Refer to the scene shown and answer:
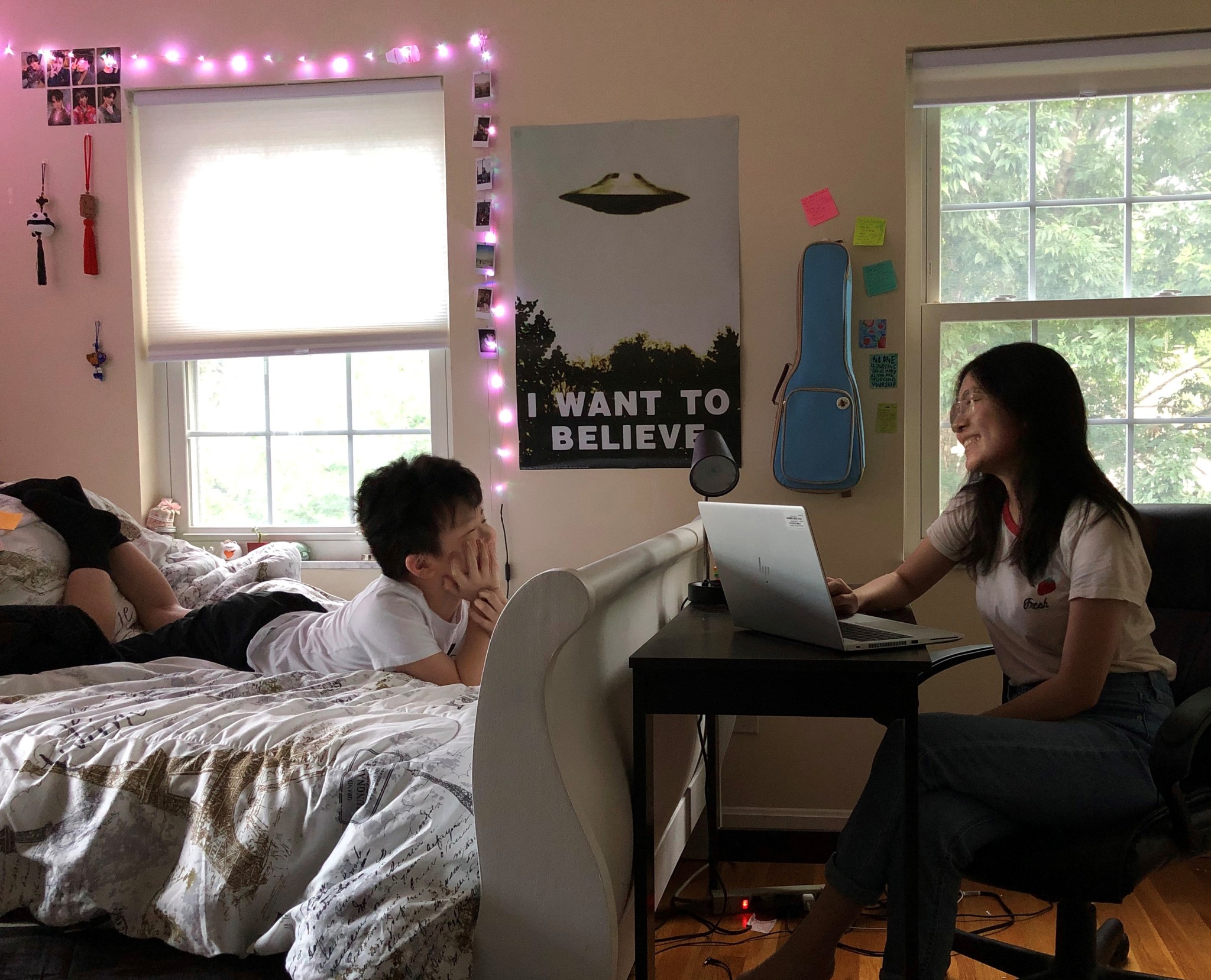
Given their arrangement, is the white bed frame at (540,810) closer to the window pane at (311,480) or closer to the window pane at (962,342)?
the window pane at (962,342)

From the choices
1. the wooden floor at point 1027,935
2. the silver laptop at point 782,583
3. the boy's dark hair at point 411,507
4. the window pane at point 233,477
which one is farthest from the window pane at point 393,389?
the silver laptop at point 782,583

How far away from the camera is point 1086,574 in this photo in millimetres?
1561

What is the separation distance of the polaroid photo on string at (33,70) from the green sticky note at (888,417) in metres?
2.67

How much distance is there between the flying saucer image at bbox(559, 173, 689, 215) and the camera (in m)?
2.72

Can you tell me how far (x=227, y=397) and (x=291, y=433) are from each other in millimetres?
238

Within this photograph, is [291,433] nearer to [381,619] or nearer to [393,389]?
[393,389]

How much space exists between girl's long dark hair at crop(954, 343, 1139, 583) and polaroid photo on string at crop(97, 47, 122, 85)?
2645 mm

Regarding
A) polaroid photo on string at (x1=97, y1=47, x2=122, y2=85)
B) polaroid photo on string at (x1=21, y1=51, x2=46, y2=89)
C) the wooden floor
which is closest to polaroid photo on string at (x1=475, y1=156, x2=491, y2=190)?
Answer: polaroid photo on string at (x1=97, y1=47, x2=122, y2=85)

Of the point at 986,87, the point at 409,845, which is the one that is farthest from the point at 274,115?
the point at 409,845

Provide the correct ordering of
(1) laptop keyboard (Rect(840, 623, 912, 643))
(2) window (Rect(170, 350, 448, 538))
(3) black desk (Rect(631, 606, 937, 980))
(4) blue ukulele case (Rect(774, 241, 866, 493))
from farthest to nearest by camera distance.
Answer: (2) window (Rect(170, 350, 448, 538)), (4) blue ukulele case (Rect(774, 241, 866, 493)), (1) laptop keyboard (Rect(840, 623, 912, 643)), (3) black desk (Rect(631, 606, 937, 980))

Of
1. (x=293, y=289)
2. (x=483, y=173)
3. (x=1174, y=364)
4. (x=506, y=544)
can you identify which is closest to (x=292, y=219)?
(x=293, y=289)

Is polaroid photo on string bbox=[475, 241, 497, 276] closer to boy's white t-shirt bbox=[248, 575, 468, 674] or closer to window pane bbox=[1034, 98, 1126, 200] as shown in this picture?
boy's white t-shirt bbox=[248, 575, 468, 674]

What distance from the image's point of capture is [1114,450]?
2732 millimetres

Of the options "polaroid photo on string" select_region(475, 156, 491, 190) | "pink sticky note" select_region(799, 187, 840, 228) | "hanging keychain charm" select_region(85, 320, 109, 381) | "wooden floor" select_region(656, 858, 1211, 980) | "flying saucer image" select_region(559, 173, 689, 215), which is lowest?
"wooden floor" select_region(656, 858, 1211, 980)
